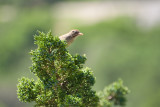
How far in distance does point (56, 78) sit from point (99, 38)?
6531 centimetres

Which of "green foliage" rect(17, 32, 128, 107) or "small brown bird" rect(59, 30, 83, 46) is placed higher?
"small brown bird" rect(59, 30, 83, 46)

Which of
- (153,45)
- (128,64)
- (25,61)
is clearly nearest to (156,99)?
(128,64)

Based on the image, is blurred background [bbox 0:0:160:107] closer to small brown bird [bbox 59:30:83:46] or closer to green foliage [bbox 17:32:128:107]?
small brown bird [bbox 59:30:83:46]

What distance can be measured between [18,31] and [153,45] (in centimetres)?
3441

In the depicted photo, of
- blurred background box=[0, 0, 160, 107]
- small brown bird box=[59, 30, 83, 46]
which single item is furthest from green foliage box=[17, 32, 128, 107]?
blurred background box=[0, 0, 160, 107]

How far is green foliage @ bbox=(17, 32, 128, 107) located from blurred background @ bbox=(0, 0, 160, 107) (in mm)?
31186

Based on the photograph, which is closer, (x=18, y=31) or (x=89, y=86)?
(x=89, y=86)

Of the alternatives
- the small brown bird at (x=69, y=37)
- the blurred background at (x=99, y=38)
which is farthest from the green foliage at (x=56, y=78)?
the blurred background at (x=99, y=38)

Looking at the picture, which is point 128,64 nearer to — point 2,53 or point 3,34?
point 2,53

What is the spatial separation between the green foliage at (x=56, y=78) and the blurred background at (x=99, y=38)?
31.2m

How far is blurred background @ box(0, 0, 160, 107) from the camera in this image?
56.6 m

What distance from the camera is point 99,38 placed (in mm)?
76562

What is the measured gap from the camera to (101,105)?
1407 centimetres

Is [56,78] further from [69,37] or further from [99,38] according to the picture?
[99,38]
